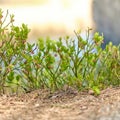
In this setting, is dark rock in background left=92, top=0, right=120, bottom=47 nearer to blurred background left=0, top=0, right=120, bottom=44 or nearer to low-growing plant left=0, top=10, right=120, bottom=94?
blurred background left=0, top=0, right=120, bottom=44

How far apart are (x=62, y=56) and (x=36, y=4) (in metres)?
18.1

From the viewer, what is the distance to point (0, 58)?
17.6 feet

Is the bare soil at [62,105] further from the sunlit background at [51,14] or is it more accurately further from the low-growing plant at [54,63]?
the sunlit background at [51,14]

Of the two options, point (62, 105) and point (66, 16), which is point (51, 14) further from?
point (62, 105)

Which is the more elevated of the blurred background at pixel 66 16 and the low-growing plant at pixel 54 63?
the blurred background at pixel 66 16

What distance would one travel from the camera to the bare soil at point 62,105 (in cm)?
409

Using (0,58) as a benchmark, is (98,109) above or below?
below

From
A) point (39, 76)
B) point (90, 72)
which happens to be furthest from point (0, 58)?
point (90, 72)

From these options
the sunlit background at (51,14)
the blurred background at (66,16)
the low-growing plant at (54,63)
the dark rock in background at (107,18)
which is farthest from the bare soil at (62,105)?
the sunlit background at (51,14)

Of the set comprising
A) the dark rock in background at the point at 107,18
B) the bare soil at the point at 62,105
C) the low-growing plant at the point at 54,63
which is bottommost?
the bare soil at the point at 62,105

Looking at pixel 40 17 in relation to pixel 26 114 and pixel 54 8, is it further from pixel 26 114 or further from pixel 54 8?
pixel 26 114

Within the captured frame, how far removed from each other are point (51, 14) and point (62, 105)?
16.8 metres

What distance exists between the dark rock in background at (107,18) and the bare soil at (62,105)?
11077 mm

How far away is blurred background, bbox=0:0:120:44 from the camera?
1731 centimetres
